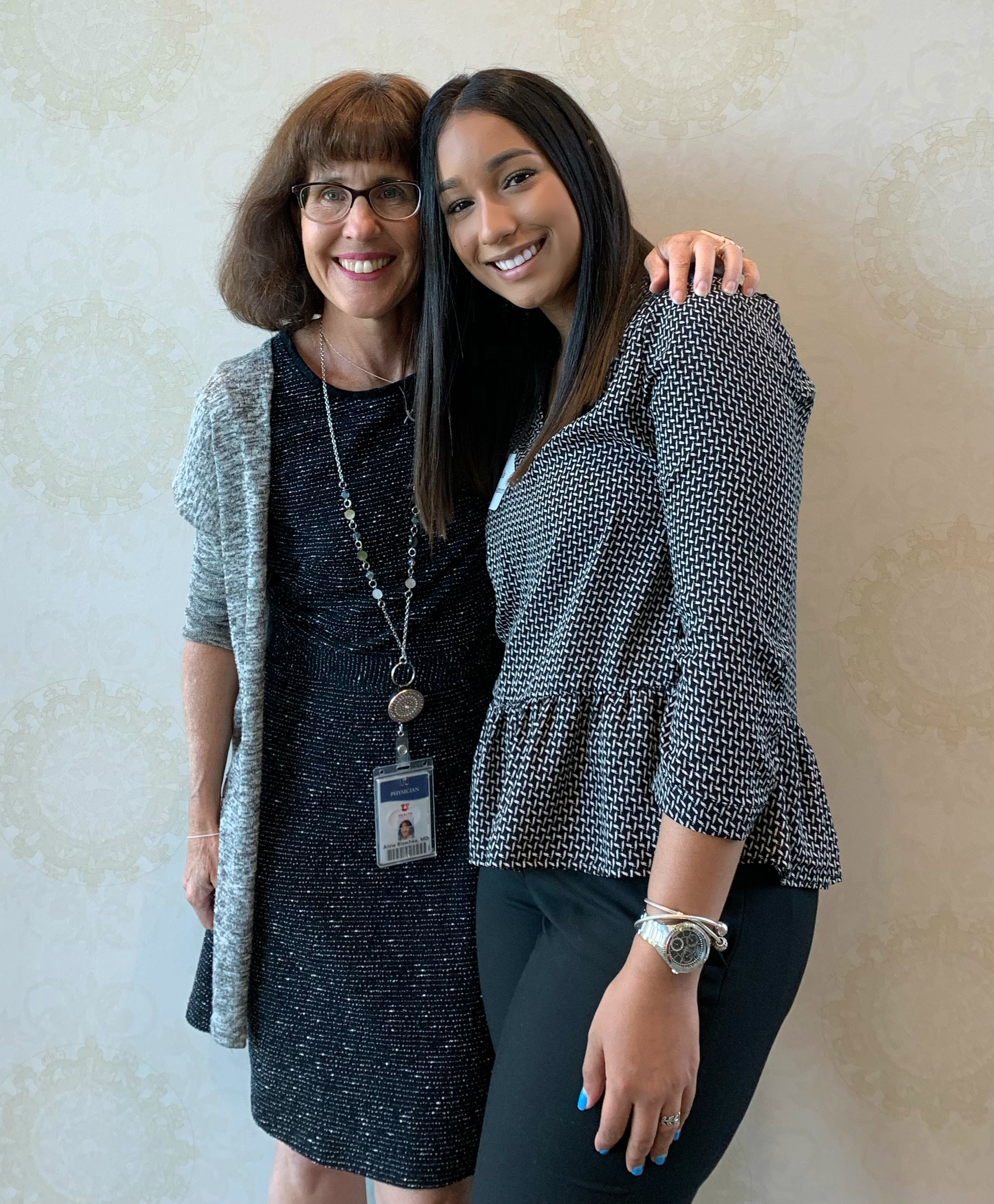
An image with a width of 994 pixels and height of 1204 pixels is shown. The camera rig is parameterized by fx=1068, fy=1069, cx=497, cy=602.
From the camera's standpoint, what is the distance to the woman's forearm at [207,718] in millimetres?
1451

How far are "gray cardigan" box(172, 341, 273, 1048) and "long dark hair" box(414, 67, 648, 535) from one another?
0.21 meters

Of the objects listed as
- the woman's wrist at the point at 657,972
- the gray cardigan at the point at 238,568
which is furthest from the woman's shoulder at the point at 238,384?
the woman's wrist at the point at 657,972

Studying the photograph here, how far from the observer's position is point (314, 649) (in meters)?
1.38

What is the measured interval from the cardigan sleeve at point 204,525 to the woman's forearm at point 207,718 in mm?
21

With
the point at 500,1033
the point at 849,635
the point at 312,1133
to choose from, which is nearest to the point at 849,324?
the point at 849,635

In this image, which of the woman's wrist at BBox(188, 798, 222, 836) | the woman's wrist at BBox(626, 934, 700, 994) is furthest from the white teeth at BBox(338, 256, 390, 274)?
the woman's wrist at BBox(626, 934, 700, 994)

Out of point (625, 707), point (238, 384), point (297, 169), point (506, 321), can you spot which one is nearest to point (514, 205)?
point (506, 321)

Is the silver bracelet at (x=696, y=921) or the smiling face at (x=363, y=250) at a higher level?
the smiling face at (x=363, y=250)

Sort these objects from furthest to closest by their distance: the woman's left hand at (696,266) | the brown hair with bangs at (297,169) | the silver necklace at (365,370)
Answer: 1. the silver necklace at (365,370)
2. the brown hair with bangs at (297,169)
3. the woman's left hand at (696,266)

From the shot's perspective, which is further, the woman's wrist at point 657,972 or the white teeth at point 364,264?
the white teeth at point 364,264

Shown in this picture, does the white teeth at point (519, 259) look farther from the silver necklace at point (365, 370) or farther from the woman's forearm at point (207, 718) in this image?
the woman's forearm at point (207, 718)

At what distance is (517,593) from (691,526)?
314mm

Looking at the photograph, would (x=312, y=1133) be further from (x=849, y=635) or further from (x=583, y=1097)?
(x=849, y=635)

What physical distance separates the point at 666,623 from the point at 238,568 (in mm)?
607
